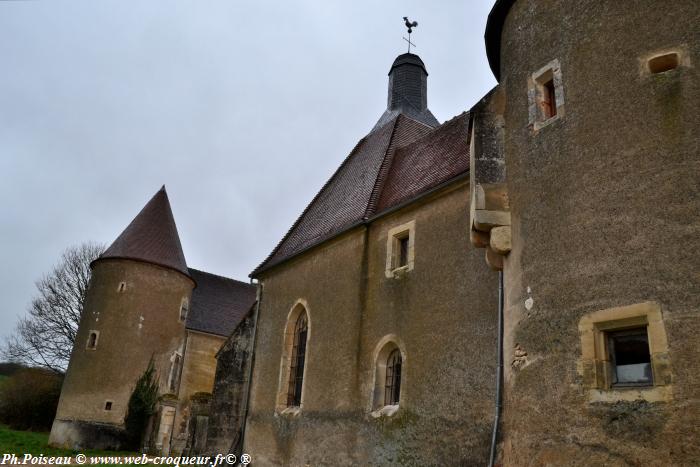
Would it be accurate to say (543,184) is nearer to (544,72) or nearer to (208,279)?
(544,72)

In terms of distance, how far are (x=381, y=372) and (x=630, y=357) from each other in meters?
5.53

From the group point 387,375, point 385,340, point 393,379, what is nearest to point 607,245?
point 385,340

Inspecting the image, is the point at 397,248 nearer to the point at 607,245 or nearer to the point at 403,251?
the point at 403,251

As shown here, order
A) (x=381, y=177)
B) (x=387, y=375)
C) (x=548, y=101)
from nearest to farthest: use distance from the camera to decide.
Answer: (x=548, y=101), (x=387, y=375), (x=381, y=177)

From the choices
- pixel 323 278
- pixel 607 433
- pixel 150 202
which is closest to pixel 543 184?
pixel 607 433

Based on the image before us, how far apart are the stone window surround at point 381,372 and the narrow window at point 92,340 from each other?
16498mm

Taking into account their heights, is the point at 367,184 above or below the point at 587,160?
above

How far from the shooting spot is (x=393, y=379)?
10297mm

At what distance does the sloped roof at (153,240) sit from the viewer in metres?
24.5

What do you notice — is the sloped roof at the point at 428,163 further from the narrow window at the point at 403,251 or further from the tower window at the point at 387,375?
the tower window at the point at 387,375

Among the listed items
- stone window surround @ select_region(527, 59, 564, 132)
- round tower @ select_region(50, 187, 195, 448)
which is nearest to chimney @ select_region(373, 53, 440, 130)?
stone window surround @ select_region(527, 59, 564, 132)

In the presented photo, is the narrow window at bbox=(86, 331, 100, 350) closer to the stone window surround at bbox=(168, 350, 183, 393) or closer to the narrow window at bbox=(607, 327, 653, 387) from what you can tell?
the stone window surround at bbox=(168, 350, 183, 393)

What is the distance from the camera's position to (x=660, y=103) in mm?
5801

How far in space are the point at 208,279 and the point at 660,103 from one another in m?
28.5
